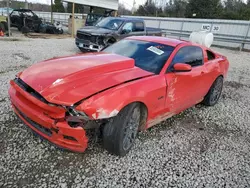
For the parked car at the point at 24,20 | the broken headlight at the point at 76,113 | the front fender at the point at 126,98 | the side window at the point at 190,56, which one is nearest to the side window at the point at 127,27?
the side window at the point at 190,56

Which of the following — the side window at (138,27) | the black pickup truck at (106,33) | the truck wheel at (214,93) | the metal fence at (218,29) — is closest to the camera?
the truck wheel at (214,93)

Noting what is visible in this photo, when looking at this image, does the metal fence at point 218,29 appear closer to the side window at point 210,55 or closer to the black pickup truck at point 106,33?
the black pickup truck at point 106,33

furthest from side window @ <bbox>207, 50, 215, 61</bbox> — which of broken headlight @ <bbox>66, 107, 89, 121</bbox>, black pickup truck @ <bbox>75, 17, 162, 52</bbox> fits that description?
black pickup truck @ <bbox>75, 17, 162, 52</bbox>

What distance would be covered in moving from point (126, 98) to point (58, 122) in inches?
31.4

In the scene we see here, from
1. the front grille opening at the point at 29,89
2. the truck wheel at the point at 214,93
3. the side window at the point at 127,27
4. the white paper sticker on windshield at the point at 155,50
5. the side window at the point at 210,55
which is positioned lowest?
the truck wheel at the point at 214,93

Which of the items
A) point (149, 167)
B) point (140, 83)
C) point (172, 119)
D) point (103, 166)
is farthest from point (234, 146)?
point (103, 166)

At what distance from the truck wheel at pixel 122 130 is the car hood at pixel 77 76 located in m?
0.37

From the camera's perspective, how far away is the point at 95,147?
2865 millimetres

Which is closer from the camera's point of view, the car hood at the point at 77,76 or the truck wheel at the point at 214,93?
the car hood at the point at 77,76

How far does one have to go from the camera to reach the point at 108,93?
240cm

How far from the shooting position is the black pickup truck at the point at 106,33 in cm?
855

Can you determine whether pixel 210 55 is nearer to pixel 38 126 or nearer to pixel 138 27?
pixel 38 126

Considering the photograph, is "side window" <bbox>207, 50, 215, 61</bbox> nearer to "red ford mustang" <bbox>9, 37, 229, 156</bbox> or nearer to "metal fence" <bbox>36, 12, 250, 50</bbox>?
"red ford mustang" <bbox>9, 37, 229, 156</bbox>

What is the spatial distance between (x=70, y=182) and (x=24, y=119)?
39.2 inches
